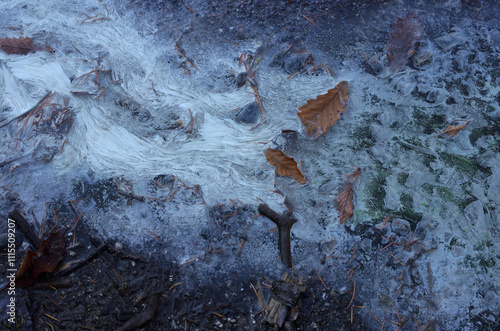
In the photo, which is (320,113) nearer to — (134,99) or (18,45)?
(134,99)

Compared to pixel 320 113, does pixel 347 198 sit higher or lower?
lower

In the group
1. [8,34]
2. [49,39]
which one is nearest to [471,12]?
[49,39]

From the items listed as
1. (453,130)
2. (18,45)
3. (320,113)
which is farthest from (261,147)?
(18,45)

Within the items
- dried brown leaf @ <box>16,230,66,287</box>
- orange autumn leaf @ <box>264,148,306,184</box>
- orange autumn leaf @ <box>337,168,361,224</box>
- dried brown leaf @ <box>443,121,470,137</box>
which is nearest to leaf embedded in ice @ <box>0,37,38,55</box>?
dried brown leaf @ <box>16,230,66,287</box>

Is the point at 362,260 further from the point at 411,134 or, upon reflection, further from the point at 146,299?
the point at 146,299

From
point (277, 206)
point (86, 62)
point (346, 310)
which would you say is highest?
point (86, 62)
